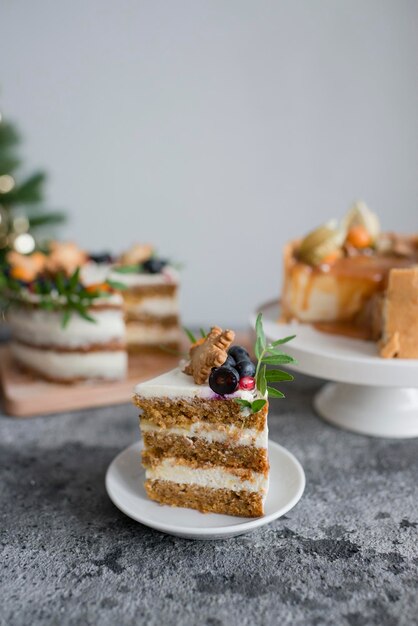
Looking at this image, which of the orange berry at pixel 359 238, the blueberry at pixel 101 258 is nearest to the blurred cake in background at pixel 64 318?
the blueberry at pixel 101 258

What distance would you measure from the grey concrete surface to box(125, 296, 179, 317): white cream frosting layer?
2.92 feet

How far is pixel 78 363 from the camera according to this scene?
2.42m

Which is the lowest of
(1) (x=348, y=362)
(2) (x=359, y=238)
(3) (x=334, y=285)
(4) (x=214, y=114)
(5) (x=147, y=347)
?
(5) (x=147, y=347)

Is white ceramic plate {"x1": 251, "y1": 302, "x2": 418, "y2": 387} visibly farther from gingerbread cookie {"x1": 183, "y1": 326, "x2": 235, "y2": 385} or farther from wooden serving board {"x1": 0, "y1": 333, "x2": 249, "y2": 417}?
wooden serving board {"x1": 0, "y1": 333, "x2": 249, "y2": 417}

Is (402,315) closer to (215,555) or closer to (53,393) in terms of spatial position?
(215,555)

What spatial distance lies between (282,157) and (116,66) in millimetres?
864

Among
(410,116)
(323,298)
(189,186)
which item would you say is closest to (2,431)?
(323,298)

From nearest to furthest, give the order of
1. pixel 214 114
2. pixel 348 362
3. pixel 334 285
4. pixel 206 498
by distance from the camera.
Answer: pixel 206 498, pixel 348 362, pixel 334 285, pixel 214 114

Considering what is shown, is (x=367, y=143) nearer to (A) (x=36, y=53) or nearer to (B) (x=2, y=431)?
(A) (x=36, y=53)

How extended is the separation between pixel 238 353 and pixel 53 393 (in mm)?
973

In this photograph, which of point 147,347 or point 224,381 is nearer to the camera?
point 224,381

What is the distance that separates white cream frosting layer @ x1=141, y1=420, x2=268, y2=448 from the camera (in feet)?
4.91

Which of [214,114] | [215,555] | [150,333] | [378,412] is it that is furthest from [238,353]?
[214,114]

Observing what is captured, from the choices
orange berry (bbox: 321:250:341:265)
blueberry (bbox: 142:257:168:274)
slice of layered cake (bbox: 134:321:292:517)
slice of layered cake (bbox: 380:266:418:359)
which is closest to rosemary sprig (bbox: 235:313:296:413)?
slice of layered cake (bbox: 134:321:292:517)
